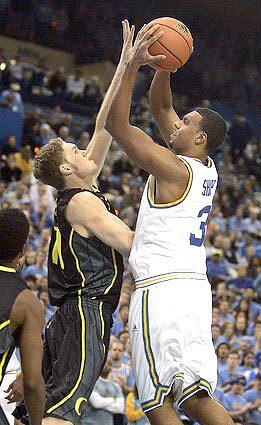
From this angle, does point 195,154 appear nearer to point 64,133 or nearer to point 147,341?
point 147,341

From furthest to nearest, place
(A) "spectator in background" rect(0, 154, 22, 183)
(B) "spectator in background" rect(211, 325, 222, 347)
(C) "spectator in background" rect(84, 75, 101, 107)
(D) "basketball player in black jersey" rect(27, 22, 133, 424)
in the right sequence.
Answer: (C) "spectator in background" rect(84, 75, 101, 107)
(A) "spectator in background" rect(0, 154, 22, 183)
(B) "spectator in background" rect(211, 325, 222, 347)
(D) "basketball player in black jersey" rect(27, 22, 133, 424)

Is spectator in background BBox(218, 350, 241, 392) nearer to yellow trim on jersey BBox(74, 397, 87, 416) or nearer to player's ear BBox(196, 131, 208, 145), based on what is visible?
player's ear BBox(196, 131, 208, 145)

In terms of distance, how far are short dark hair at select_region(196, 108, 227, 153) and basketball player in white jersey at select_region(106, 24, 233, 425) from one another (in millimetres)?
235

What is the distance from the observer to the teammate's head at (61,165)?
5457 millimetres

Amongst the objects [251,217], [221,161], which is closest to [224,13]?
[221,161]

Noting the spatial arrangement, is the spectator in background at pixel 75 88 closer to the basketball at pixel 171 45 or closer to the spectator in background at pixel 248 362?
the spectator in background at pixel 248 362

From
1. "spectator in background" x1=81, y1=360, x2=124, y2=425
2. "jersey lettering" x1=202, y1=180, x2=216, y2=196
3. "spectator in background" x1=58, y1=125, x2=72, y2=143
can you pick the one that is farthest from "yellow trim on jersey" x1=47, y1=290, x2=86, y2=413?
"spectator in background" x1=58, y1=125, x2=72, y2=143

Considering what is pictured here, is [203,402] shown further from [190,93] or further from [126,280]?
[190,93]

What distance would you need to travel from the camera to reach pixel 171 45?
17.7 feet

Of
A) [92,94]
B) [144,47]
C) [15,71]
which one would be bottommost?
[92,94]

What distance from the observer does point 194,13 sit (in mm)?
26625

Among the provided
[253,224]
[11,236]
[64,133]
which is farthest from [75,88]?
[11,236]

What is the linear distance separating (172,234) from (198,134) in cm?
68

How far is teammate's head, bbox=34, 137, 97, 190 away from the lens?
5457 mm
